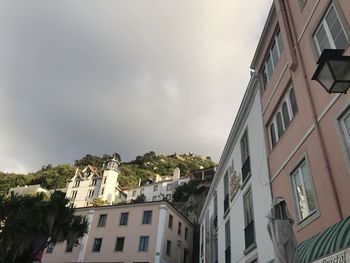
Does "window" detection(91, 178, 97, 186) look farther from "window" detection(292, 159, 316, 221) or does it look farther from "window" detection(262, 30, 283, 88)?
"window" detection(292, 159, 316, 221)

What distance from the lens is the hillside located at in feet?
328

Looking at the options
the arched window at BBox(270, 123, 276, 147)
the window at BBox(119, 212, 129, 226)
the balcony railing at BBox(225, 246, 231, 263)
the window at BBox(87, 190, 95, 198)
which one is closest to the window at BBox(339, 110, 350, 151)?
the arched window at BBox(270, 123, 276, 147)

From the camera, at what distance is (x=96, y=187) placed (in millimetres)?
85625

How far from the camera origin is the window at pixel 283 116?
1170cm

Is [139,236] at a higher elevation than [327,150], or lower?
higher

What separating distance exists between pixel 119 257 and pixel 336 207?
32.0 meters

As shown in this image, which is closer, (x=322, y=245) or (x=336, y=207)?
(x=322, y=245)

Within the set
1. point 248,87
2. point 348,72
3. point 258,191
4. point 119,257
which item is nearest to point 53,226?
point 258,191

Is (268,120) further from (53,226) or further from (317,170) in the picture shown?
(53,226)

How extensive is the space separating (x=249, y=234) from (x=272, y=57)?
8198 millimetres

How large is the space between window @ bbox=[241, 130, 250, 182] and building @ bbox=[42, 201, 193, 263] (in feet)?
68.1

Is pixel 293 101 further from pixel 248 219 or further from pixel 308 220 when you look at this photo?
pixel 248 219

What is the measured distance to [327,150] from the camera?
8.59 metres

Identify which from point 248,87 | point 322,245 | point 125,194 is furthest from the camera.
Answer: point 125,194
